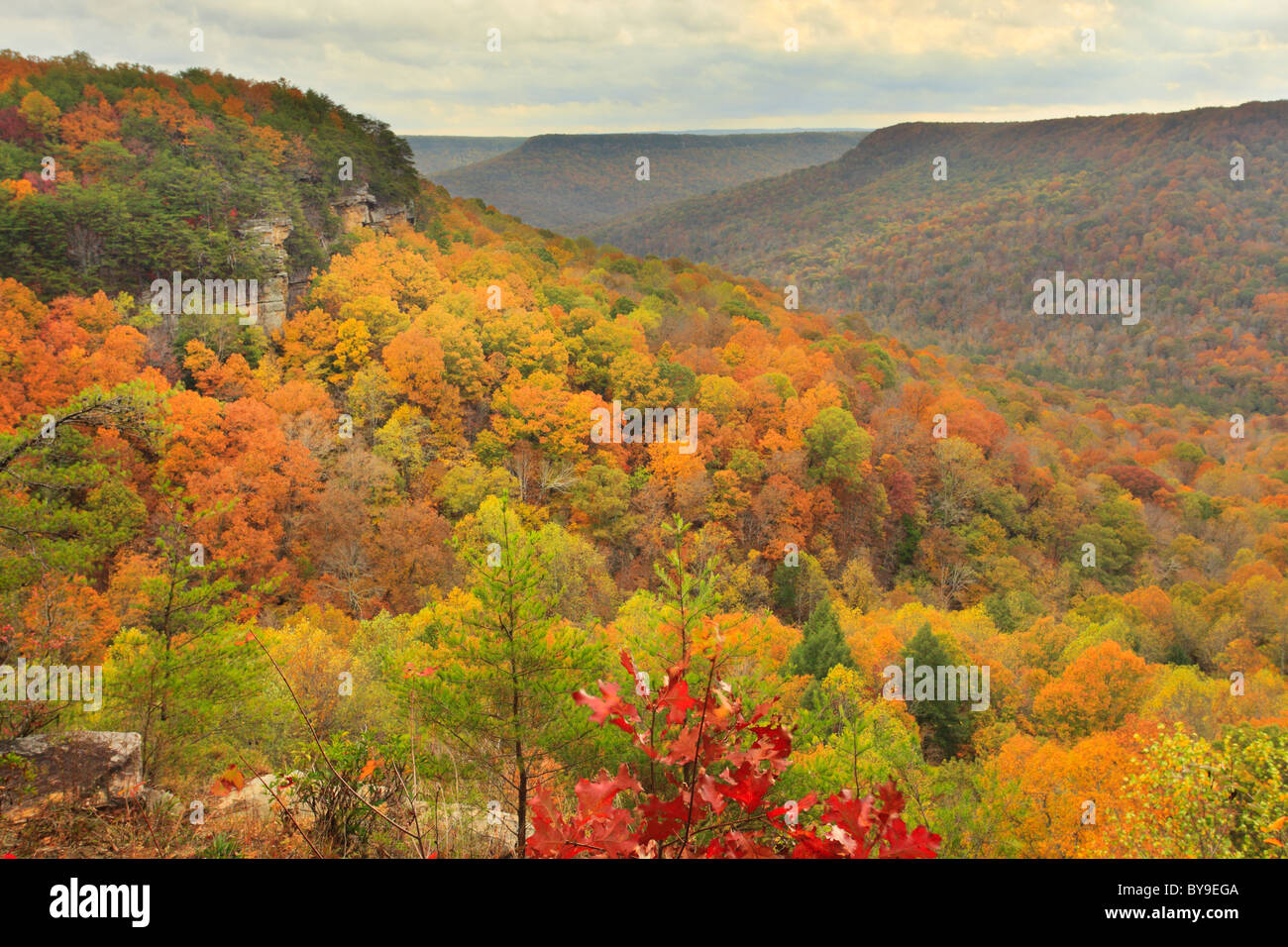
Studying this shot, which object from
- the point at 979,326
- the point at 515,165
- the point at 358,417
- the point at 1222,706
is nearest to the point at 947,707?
the point at 1222,706

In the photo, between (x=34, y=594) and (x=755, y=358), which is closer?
(x=34, y=594)

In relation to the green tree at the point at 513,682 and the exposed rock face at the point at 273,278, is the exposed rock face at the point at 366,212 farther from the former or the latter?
the green tree at the point at 513,682

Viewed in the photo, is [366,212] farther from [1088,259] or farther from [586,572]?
[1088,259]

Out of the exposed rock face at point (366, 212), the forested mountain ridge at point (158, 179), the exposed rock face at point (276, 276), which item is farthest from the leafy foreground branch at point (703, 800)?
the exposed rock face at point (366, 212)

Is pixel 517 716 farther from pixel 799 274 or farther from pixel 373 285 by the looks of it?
pixel 799 274

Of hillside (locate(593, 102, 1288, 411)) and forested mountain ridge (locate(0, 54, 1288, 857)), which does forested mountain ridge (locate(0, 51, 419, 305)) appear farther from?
hillside (locate(593, 102, 1288, 411))

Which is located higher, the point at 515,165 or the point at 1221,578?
the point at 515,165

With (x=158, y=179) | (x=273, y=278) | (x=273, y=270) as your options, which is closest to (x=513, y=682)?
(x=273, y=278)
